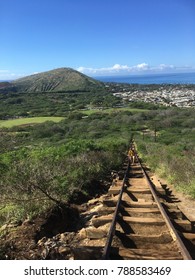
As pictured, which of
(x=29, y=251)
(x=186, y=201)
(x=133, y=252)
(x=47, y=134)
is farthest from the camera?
(x=47, y=134)

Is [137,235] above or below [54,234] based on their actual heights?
above

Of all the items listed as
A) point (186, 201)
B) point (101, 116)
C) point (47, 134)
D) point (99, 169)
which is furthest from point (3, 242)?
point (101, 116)

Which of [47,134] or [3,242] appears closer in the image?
[3,242]

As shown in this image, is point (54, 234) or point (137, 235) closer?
point (137, 235)

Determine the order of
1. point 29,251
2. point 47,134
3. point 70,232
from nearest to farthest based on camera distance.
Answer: point 29,251
point 70,232
point 47,134

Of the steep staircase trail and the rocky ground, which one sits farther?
the rocky ground

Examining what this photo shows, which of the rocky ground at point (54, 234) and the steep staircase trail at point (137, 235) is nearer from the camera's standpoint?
the steep staircase trail at point (137, 235)

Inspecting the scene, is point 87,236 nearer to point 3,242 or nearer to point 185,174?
point 3,242
